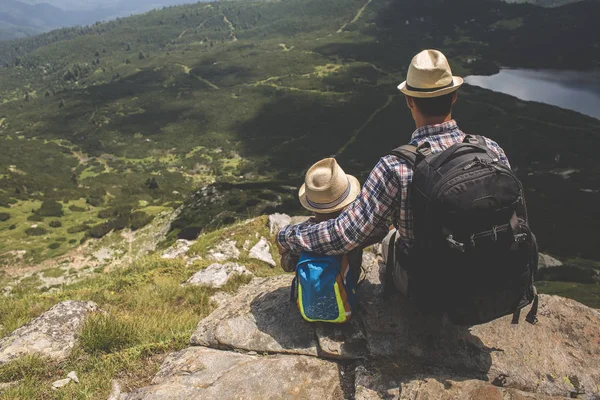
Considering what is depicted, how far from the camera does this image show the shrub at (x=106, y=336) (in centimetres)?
434

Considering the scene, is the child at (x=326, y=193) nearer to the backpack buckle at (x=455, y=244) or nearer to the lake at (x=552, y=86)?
the backpack buckle at (x=455, y=244)

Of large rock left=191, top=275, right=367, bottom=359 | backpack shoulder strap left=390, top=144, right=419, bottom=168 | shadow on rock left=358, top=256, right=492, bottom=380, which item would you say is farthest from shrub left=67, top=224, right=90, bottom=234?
backpack shoulder strap left=390, top=144, right=419, bottom=168

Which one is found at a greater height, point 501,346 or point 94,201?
point 501,346

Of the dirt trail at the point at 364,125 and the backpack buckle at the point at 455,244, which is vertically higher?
the backpack buckle at the point at 455,244

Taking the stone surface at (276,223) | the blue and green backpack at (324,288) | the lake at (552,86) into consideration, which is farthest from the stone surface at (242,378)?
the lake at (552,86)

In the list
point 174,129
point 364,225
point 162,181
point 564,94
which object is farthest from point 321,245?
point 564,94

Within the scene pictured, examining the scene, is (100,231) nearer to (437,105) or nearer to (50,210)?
(50,210)

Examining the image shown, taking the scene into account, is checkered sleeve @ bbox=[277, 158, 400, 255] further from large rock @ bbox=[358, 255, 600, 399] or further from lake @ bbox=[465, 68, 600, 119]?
lake @ bbox=[465, 68, 600, 119]

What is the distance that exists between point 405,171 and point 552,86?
595 feet

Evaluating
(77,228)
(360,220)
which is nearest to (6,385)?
(360,220)

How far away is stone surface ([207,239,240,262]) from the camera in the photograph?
372 inches

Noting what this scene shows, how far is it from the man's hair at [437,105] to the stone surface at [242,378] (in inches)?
110

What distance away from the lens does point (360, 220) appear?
3.63 metres

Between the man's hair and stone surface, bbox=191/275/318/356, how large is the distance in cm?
278
